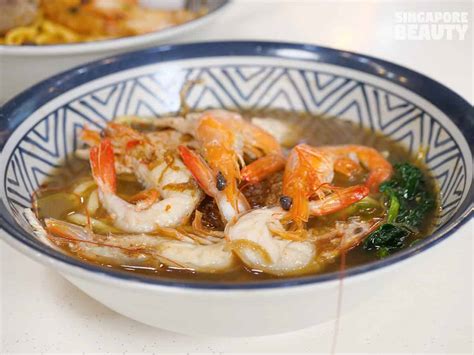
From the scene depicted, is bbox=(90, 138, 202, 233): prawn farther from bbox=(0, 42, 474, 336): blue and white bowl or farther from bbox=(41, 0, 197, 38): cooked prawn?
bbox=(41, 0, 197, 38): cooked prawn

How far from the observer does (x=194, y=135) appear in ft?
6.68

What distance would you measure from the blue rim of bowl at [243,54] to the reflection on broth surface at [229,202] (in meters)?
0.20

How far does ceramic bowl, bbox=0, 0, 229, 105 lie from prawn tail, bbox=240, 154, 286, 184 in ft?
3.01

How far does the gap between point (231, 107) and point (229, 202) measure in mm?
822

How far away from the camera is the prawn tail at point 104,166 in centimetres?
182

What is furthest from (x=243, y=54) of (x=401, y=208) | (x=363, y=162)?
(x=401, y=208)

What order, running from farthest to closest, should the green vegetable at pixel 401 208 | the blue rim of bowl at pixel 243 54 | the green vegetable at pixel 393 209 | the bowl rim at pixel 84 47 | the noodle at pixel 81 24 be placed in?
the noodle at pixel 81 24 < the bowl rim at pixel 84 47 < the green vegetable at pixel 393 209 < the green vegetable at pixel 401 208 < the blue rim of bowl at pixel 243 54

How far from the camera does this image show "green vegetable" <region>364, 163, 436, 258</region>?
63.9 inches

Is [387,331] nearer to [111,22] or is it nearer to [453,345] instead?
[453,345]

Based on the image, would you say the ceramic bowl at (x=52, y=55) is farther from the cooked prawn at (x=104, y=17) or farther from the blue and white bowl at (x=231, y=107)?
the cooked prawn at (x=104, y=17)

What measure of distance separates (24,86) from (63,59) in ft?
0.78

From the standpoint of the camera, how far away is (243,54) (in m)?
2.40

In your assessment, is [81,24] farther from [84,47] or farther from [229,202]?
[229,202]

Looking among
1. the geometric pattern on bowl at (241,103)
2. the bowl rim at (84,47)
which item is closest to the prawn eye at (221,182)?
the geometric pattern on bowl at (241,103)
